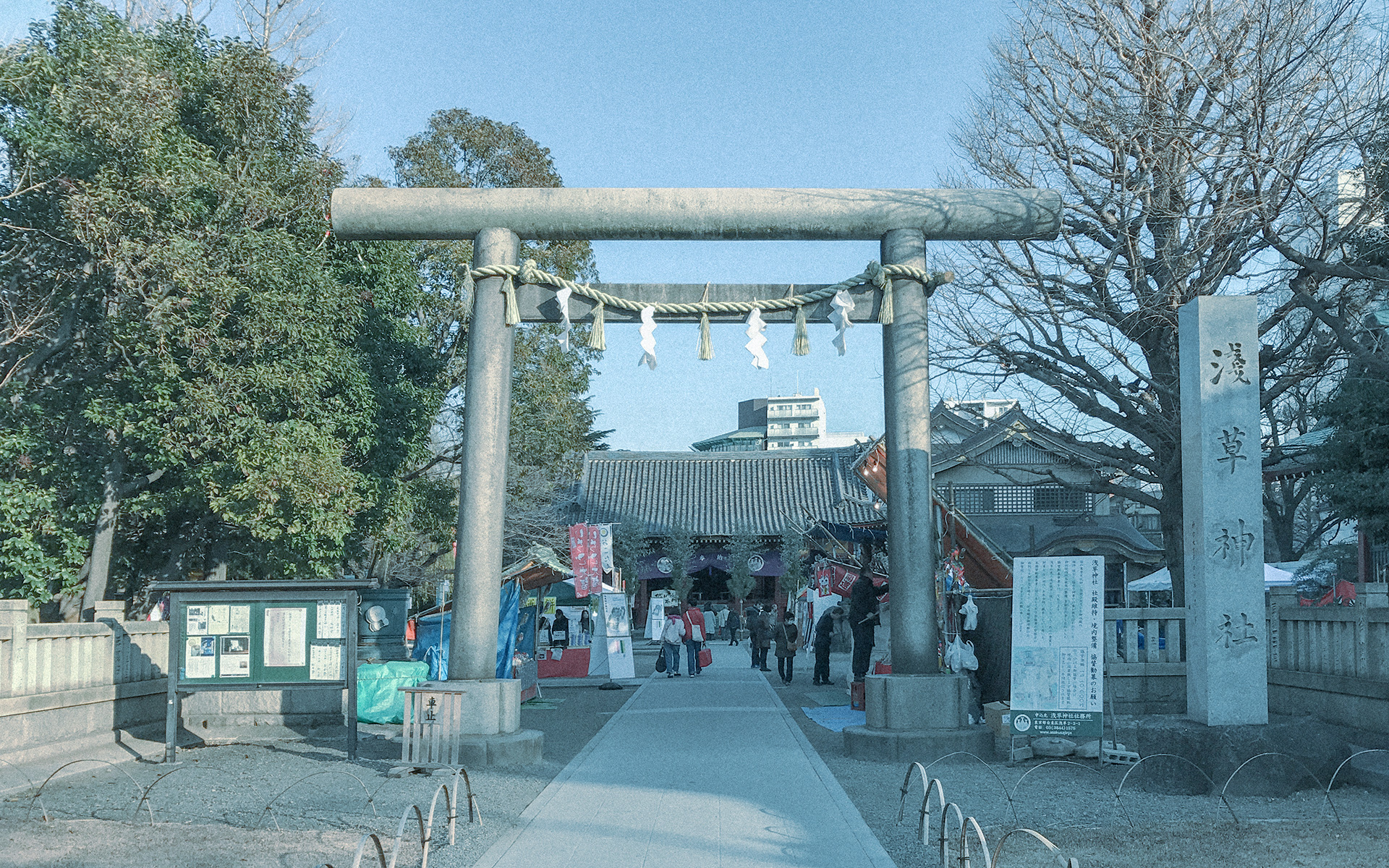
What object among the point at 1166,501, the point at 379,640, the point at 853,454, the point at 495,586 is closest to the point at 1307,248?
the point at 1166,501

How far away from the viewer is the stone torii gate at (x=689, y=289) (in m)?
10.9

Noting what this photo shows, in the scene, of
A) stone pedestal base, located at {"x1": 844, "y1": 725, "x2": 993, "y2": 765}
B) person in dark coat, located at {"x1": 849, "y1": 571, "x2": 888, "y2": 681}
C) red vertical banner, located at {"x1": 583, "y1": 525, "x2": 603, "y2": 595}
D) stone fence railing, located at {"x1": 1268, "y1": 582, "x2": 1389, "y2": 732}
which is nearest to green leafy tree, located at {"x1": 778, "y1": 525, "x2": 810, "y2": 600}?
red vertical banner, located at {"x1": 583, "y1": 525, "x2": 603, "y2": 595}

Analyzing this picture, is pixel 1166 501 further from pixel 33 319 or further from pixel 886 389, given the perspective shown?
pixel 33 319

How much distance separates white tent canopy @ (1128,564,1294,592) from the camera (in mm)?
22266

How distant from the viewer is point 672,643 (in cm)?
2302

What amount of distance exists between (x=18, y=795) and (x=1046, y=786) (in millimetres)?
8310

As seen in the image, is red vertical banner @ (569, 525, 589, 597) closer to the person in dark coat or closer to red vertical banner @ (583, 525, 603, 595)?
red vertical banner @ (583, 525, 603, 595)

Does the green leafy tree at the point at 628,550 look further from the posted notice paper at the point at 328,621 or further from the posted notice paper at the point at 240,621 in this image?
the posted notice paper at the point at 240,621

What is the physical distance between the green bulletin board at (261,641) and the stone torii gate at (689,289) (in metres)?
1.46

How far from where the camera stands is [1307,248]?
490 inches

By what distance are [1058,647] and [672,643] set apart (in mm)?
13644

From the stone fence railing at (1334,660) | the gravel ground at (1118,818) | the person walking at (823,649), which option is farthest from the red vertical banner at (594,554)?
the stone fence railing at (1334,660)

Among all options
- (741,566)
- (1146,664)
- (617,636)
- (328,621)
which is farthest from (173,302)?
(741,566)

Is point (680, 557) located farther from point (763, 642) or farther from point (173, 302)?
point (173, 302)
